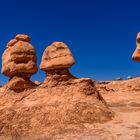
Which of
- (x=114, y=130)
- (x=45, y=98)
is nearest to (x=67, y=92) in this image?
(x=45, y=98)

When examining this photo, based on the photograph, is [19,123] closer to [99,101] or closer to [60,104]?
[60,104]

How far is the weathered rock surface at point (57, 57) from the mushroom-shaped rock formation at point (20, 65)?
623 millimetres

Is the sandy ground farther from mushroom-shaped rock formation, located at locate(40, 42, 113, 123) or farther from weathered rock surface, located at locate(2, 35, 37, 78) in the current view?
weathered rock surface, located at locate(2, 35, 37, 78)

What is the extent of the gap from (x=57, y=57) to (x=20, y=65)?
198cm

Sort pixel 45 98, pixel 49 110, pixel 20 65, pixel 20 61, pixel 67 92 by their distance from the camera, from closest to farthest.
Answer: pixel 49 110, pixel 45 98, pixel 67 92, pixel 20 65, pixel 20 61

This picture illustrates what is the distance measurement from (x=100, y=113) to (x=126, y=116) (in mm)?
1801

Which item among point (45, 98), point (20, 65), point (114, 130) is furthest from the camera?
point (20, 65)

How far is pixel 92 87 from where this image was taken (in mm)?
15148

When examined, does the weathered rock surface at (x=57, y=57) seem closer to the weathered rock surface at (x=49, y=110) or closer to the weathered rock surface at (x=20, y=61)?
the weathered rock surface at (x=20, y=61)

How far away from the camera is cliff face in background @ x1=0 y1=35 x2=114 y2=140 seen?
1275cm

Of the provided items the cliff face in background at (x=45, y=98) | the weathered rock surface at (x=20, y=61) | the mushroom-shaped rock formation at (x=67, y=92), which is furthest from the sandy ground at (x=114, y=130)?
the weathered rock surface at (x=20, y=61)

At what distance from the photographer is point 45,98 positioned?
1434cm

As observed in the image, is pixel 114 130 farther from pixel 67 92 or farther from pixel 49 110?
pixel 67 92

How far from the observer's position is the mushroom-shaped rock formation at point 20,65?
15.0 m
